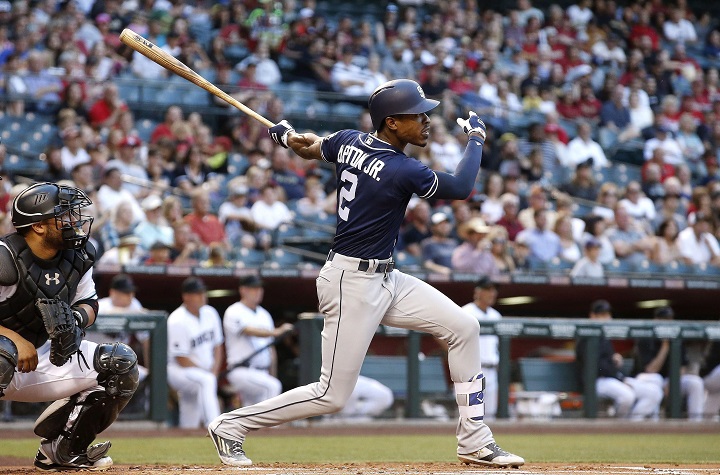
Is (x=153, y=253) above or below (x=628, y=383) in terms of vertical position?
above

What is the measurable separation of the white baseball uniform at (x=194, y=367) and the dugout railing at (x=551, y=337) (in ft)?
A: 2.65

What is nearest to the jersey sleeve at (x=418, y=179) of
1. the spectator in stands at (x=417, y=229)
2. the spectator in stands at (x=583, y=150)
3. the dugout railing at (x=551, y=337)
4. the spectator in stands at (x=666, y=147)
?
the dugout railing at (x=551, y=337)

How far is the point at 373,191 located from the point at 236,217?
5.70 m

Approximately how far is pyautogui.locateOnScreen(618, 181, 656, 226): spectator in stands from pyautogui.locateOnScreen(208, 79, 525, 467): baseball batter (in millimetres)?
8085

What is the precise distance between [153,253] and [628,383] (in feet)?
14.3

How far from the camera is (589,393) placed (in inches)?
375

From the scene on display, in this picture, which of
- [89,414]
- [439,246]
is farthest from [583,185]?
[89,414]

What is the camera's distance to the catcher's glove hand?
4379 millimetres

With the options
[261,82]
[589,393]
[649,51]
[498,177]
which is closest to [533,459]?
[589,393]

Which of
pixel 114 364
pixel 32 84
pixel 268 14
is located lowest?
pixel 114 364

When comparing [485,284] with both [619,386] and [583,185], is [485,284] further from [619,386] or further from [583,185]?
[583,185]

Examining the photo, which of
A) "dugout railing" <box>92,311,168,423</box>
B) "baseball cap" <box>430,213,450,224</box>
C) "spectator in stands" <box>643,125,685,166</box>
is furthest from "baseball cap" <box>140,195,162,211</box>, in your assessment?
"spectator in stands" <box>643,125,685,166</box>

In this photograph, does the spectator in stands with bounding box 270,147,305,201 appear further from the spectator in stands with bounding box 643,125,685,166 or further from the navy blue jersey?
the navy blue jersey

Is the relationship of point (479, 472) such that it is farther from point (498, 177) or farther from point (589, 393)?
point (498, 177)
